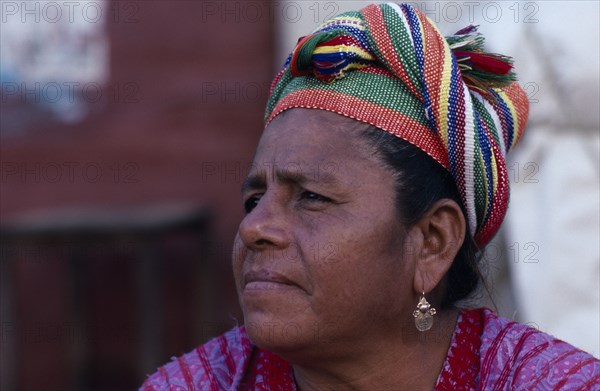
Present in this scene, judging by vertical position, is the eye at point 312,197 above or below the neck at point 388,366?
above

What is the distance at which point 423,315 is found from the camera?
2.62 meters

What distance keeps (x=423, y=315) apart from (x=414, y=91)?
0.61m

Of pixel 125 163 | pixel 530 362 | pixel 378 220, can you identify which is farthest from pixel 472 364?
pixel 125 163

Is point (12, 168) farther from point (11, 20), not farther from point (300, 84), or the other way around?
point (300, 84)

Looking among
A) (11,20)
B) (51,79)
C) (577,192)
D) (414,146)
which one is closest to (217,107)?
(51,79)

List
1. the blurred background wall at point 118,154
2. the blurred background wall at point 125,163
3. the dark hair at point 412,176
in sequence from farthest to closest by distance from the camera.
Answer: the blurred background wall at point 118,154, the blurred background wall at point 125,163, the dark hair at point 412,176

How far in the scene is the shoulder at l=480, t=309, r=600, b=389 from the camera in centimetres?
251

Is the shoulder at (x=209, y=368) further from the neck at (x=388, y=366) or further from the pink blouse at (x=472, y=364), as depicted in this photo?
the neck at (x=388, y=366)

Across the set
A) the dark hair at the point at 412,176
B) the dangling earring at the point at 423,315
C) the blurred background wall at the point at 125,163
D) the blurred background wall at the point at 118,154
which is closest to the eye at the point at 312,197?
the dark hair at the point at 412,176

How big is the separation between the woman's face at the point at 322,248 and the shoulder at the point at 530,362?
0.27 meters

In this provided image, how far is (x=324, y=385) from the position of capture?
2670 mm

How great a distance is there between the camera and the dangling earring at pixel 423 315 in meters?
2.62

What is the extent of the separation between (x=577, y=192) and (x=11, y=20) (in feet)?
10.9

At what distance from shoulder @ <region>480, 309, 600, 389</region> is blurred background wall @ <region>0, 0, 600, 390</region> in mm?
2310
